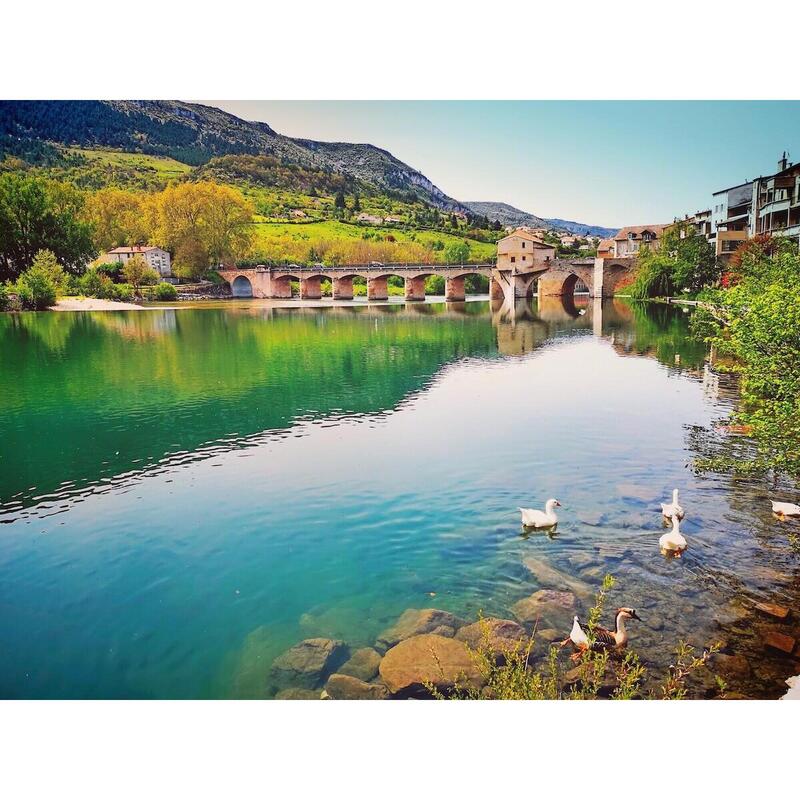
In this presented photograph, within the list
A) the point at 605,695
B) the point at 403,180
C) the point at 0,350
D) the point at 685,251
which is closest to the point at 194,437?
the point at 605,695

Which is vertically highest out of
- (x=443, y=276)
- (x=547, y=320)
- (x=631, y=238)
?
(x=631, y=238)

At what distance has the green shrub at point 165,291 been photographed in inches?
1181

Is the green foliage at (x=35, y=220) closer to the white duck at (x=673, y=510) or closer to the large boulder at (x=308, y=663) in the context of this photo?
the large boulder at (x=308, y=663)

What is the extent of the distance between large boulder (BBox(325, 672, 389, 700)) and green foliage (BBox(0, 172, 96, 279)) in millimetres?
14482

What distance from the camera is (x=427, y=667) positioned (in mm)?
3307

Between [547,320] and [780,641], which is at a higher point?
[547,320]

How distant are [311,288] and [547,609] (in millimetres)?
35131

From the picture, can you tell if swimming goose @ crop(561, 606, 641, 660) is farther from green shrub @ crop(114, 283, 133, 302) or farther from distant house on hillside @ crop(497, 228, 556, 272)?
distant house on hillside @ crop(497, 228, 556, 272)

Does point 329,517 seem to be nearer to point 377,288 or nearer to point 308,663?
point 308,663

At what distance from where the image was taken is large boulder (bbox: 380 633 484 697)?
125 inches

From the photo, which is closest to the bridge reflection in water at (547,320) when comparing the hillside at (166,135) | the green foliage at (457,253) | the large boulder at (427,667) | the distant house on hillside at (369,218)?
the hillside at (166,135)

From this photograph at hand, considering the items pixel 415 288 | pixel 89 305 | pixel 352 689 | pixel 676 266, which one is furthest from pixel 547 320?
pixel 352 689

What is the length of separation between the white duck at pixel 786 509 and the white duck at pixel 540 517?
1.61 meters

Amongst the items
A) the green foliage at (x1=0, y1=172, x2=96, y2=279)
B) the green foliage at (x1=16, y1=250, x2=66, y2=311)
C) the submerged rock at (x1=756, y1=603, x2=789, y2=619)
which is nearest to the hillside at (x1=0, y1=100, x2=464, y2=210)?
the green foliage at (x1=0, y1=172, x2=96, y2=279)
